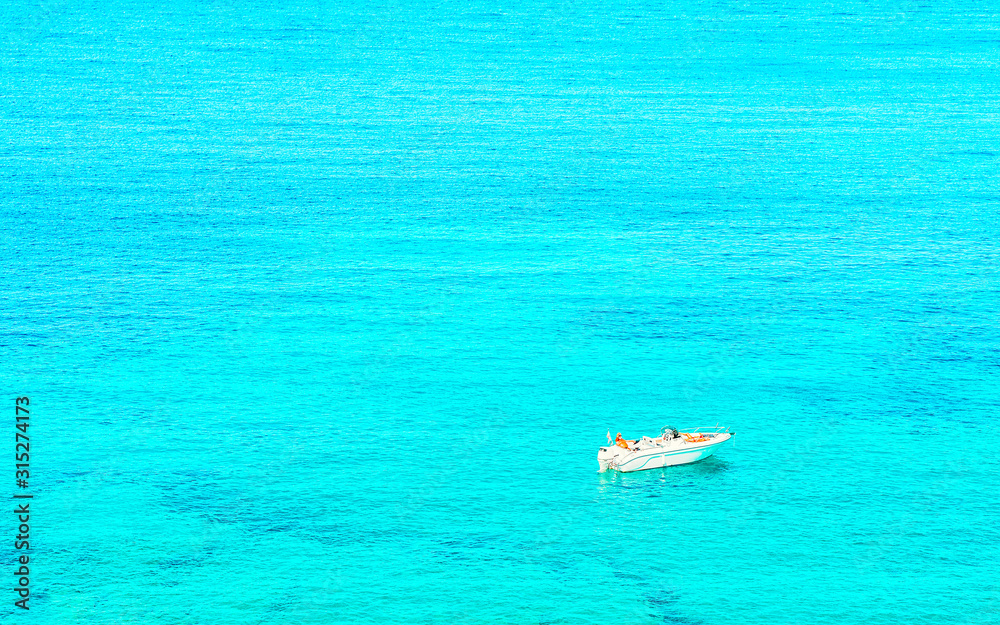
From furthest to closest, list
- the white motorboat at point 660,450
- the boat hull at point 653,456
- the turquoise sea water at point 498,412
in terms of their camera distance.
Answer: the white motorboat at point 660,450 < the boat hull at point 653,456 < the turquoise sea water at point 498,412

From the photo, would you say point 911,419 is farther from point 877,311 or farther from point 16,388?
point 16,388

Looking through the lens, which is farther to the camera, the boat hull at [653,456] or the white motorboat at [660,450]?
the white motorboat at [660,450]

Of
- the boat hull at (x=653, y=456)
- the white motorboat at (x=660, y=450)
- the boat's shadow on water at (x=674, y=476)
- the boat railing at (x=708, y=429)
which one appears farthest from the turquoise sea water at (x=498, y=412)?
the boat railing at (x=708, y=429)

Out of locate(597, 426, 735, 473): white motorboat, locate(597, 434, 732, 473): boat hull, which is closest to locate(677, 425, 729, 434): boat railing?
locate(597, 426, 735, 473): white motorboat

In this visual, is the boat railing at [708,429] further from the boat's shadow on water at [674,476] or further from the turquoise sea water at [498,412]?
the boat's shadow on water at [674,476]

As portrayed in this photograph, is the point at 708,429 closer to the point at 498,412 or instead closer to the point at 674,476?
the point at 674,476
